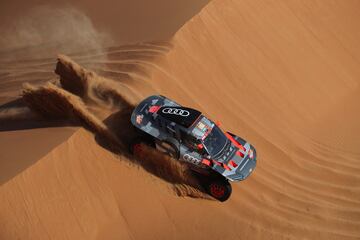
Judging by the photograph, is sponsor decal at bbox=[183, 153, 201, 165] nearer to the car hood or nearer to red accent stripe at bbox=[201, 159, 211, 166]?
red accent stripe at bbox=[201, 159, 211, 166]

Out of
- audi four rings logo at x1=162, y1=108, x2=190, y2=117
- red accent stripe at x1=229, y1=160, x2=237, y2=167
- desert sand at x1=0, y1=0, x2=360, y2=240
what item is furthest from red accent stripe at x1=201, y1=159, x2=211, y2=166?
audi four rings logo at x1=162, y1=108, x2=190, y2=117

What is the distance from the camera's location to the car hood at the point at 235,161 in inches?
352

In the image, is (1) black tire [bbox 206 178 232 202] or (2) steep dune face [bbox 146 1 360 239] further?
(2) steep dune face [bbox 146 1 360 239]

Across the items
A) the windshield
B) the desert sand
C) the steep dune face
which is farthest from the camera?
the steep dune face

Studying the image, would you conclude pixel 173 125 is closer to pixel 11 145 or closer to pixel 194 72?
pixel 194 72

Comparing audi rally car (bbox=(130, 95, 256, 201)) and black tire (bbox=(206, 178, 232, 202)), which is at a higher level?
audi rally car (bbox=(130, 95, 256, 201))

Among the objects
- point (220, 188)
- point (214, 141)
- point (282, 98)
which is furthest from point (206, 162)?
point (282, 98)

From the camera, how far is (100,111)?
1007 centimetres

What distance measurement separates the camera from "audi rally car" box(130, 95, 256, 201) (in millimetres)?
8953

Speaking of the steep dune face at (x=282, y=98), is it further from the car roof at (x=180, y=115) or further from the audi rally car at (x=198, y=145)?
the car roof at (x=180, y=115)

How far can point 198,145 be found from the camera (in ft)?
29.4

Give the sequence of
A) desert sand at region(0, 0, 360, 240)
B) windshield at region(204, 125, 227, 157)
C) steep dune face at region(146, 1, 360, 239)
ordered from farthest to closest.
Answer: steep dune face at region(146, 1, 360, 239) → windshield at region(204, 125, 227, 157) → desert sand at region(0, 0, 360, 240)

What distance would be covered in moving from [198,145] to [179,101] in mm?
2158

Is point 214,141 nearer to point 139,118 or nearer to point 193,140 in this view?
point 193,140
